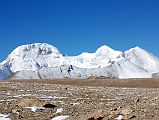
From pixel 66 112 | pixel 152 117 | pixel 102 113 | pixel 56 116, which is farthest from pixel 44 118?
pixel 152 117

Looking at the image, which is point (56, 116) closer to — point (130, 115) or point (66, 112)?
point (66, 112)

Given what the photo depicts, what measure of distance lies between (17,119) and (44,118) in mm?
1762

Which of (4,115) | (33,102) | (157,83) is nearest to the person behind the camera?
(4,115)

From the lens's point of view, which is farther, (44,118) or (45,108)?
(45,108)

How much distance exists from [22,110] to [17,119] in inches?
168

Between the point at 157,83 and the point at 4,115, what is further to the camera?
the point at 157,83

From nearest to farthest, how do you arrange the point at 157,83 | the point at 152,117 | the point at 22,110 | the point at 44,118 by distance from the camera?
the point at 152,117 → the point at 44,118 → the point at 22,110 → the point at 157,83

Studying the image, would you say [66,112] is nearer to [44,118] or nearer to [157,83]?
[44,118]

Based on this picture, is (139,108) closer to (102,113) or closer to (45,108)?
(102,113)

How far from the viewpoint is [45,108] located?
1399 inches

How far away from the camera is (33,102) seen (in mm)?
36625

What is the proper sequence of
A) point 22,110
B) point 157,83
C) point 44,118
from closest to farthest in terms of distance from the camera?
point 44,118
point 22,110
point 157,83

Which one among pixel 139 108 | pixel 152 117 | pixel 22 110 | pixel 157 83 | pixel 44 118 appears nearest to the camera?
pixel 152 117

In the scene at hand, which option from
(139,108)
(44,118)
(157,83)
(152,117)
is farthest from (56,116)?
→ (157,83)
